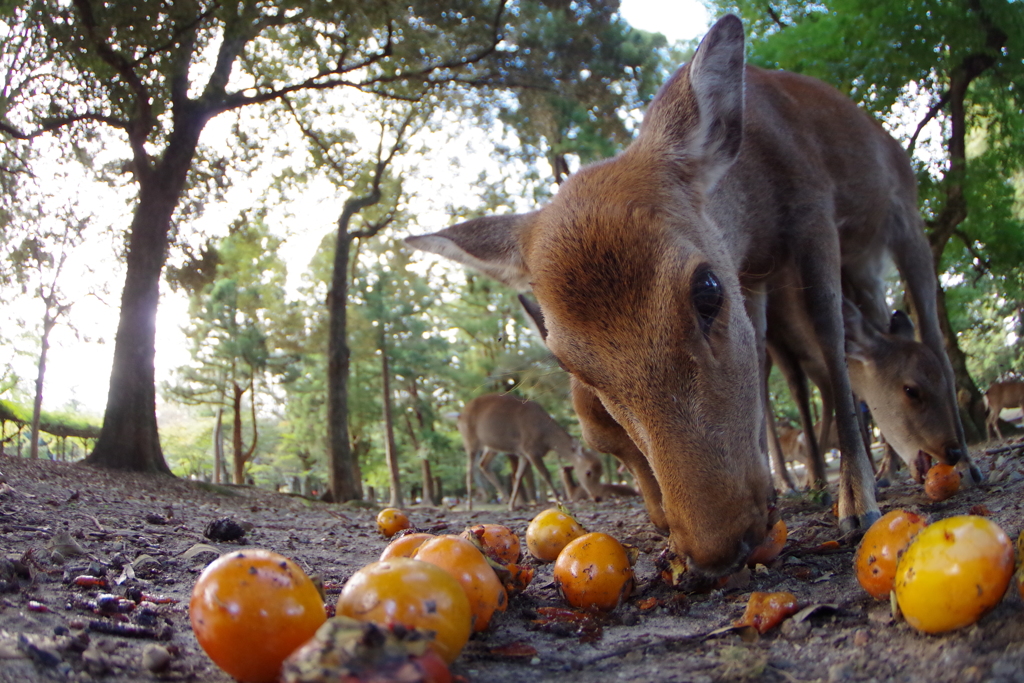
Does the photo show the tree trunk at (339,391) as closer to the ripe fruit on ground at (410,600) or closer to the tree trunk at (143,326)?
the tree trunk at (143,326)

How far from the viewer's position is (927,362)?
5105 mm

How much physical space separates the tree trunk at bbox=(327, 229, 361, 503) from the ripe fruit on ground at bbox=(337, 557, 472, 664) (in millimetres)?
12254

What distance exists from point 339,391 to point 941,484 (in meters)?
12.0

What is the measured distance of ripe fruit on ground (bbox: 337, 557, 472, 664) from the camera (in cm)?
142

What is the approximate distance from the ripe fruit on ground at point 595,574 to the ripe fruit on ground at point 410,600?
3.12 feet

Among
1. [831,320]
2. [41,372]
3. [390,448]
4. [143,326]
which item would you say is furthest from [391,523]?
[390,448]

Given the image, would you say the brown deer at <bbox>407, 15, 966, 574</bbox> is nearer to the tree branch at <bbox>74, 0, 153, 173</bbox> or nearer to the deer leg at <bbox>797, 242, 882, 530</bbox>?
the deer leg at <bbox>797, 242, 882, 530</bbox>

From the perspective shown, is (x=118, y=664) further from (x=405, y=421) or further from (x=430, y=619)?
(x=405, y=421)

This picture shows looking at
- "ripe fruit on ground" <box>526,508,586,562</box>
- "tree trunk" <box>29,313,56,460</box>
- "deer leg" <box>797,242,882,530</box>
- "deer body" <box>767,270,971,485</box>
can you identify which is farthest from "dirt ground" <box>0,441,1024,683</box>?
"tree trunk" <box>29,313,56,460</box>

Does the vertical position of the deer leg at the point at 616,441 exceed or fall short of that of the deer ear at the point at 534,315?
it falls short

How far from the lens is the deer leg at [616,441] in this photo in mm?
3164

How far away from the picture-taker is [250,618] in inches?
56.4

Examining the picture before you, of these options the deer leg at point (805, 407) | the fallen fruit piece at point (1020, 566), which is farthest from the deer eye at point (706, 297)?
the deer leg at point (805, 407)

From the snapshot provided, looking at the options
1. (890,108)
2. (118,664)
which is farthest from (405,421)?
(118,664)
